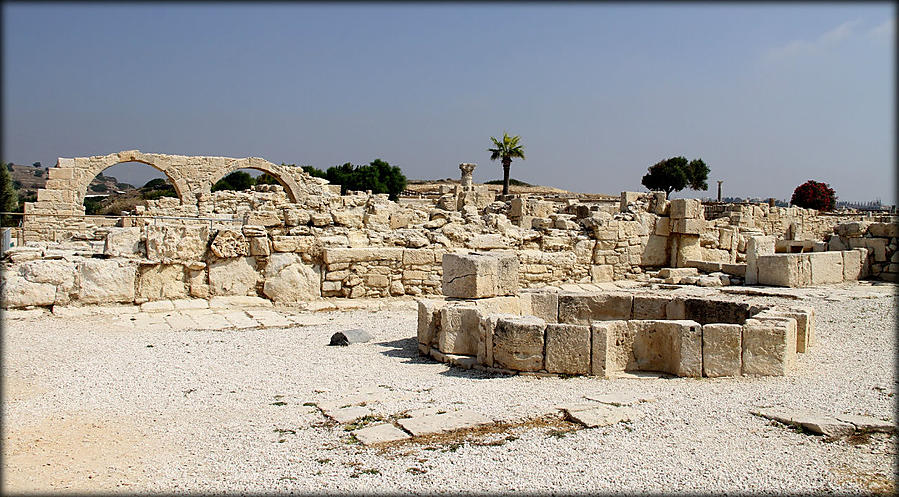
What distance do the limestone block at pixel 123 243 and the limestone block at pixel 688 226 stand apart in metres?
11.6

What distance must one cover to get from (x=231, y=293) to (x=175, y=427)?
19.2 ft

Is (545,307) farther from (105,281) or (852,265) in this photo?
(852,265)

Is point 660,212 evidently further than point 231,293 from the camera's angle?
Yes

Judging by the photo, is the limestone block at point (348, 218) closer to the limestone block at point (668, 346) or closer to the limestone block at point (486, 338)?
the limestone block at point (486, 338)

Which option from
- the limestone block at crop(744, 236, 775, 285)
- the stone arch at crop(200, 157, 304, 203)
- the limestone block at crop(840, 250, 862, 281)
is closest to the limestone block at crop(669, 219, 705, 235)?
the limestone block at crop(744, 236, 775, 285)

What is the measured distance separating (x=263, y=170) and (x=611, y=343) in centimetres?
2125

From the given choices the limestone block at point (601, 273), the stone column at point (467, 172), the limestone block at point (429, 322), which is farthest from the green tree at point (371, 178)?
the limestone block at point (429, 322)

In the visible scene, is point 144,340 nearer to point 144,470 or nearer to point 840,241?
point 144,470

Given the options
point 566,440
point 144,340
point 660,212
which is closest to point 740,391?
point 566,440

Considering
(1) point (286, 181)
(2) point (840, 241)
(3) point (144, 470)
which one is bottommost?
(3) point (144, 470)

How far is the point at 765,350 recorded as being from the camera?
21.4 ft

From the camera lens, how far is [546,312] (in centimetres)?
902

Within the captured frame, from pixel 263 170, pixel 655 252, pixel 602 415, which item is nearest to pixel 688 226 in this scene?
pixel 655 252

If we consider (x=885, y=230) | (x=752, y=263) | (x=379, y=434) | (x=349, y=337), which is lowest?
(x=379, y=434)
